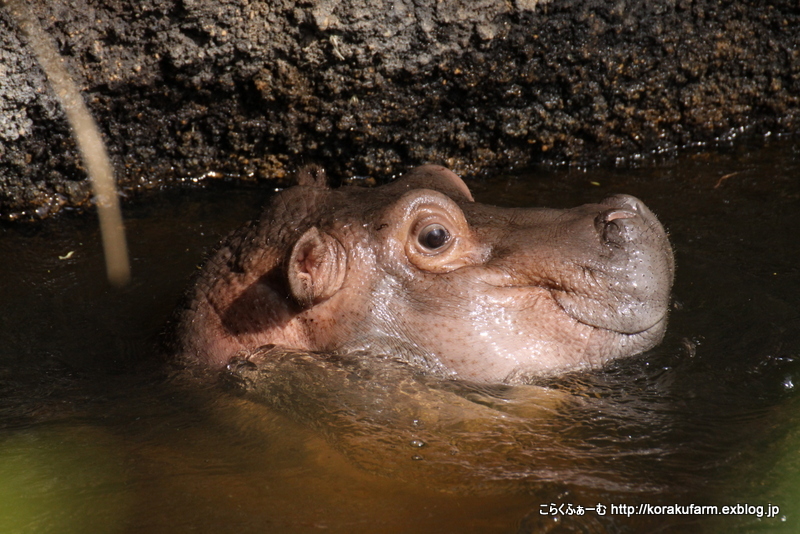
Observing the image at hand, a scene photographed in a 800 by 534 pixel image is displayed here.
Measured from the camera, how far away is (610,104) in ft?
22.6

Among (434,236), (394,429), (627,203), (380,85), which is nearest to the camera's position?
(394,429)

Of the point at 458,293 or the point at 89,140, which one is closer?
the point at 458,293

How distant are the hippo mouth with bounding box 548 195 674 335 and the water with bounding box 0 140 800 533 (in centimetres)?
33

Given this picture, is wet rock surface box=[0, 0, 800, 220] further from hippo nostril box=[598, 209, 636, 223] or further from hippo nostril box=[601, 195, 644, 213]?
hippo nostril box=[598, 209, 636, 223]

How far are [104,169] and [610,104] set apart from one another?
4543 millimetres

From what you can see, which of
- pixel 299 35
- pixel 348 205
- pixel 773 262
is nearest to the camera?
pixel 348 205

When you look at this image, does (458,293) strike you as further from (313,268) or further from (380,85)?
(380,85)

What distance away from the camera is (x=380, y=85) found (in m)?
6.33

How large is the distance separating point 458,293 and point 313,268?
0.77 m

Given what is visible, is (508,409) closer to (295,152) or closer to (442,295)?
(442,295)

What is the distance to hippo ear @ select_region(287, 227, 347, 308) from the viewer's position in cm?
378

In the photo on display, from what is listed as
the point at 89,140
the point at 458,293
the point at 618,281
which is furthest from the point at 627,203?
the point at 89,140

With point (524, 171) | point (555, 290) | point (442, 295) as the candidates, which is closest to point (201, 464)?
point (442, 295)

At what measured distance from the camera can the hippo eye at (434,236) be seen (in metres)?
3.90
